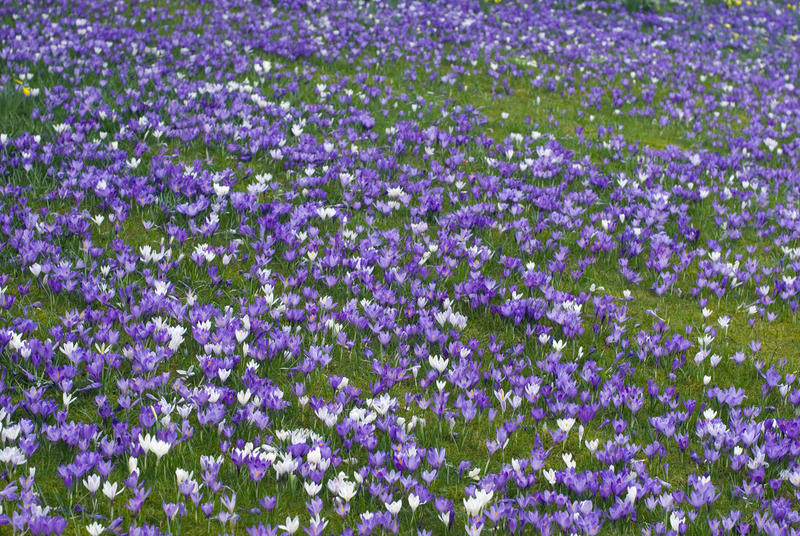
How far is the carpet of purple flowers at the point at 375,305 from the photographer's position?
13.1 ft

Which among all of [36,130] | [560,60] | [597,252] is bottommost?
[560,60]

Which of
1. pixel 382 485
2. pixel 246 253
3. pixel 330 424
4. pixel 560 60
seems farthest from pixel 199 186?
pixel 560 60

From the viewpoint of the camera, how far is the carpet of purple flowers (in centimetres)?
400

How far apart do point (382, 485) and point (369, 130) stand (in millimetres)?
6761

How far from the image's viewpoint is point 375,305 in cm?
571

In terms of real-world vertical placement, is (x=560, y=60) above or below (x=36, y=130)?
below

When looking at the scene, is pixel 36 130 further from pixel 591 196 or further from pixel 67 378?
pixel 591 196

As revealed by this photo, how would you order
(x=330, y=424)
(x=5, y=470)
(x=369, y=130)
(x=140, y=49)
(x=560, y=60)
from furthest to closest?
(x=560, y=60) < (x=140, y=49) < (x=369, y=130) < (x=330, y=424) < (x=5, y=470)

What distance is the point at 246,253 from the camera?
6594mm

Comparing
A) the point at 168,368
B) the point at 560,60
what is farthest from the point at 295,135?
the point at 560,60

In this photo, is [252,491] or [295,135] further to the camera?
[295,135]

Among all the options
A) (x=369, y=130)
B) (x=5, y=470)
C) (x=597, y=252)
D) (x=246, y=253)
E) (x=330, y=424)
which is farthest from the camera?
(x=369, y=130)

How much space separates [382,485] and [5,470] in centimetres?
190

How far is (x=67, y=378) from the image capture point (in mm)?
4551
